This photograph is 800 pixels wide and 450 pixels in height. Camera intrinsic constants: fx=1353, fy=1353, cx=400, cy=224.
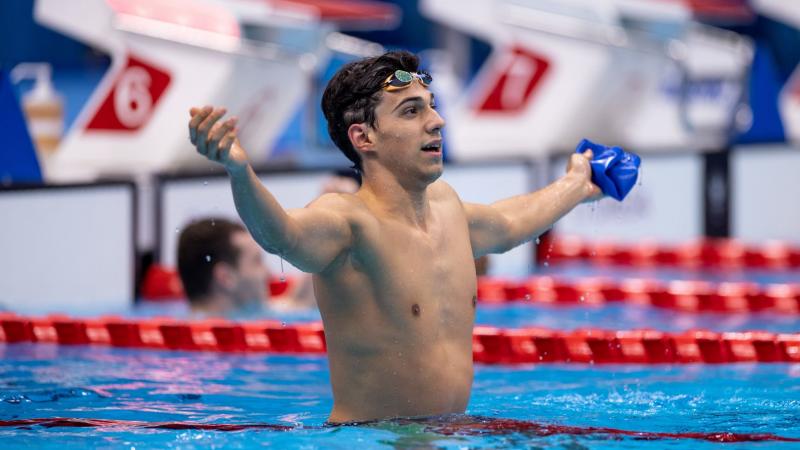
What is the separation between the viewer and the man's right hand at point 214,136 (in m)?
2.65

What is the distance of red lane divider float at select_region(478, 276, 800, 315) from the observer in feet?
20.6

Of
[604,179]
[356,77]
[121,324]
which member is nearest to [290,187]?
[121,324]

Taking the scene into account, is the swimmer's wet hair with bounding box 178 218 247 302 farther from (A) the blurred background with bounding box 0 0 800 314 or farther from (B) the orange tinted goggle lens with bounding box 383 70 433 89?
(B) the orange tinted goggle lens with bounding box 383 70 433 89

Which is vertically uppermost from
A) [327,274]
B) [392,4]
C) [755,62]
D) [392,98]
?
[392,4]

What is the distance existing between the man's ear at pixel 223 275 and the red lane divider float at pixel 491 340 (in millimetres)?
208

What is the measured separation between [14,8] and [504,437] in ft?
32.2

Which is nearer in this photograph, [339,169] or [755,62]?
[339,169]

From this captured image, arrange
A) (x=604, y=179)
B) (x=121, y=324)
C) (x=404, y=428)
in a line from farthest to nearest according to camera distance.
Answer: (x=121, y=324)
(x=604, y=179)
(x=404, y=428)

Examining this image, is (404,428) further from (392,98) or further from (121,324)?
(121,324)

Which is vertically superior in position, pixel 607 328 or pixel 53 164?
pixel 53 164

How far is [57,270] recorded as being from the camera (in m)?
6.14

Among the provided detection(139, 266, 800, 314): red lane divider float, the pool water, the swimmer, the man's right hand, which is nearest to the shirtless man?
the pool water

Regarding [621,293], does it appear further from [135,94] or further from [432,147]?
[432,147]

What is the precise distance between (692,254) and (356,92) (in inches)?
215
